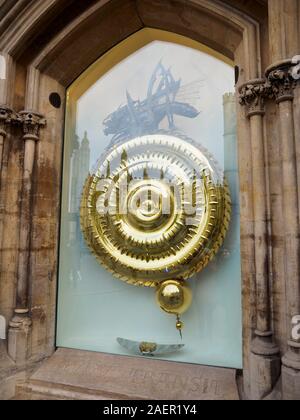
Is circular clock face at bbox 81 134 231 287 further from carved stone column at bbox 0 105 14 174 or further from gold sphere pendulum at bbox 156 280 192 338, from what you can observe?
carved stone column at bbox 0 105 14 174

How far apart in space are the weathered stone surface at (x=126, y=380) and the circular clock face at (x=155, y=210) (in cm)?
65

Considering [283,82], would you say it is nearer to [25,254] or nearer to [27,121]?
[27,121]

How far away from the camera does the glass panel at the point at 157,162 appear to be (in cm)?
247

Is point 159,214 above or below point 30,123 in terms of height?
below

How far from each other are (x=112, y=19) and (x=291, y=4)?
156 centimetres

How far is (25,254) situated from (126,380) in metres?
1.29

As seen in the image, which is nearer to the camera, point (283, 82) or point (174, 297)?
point (283, 82)

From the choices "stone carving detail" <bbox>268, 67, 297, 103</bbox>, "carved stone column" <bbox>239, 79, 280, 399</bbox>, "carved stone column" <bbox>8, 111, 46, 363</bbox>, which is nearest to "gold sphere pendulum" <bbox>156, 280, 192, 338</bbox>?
"carved stone column" <bbox>239, 79, 280, 399</bbox>

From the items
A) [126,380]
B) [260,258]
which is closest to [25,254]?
[126,380]

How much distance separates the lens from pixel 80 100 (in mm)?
3158

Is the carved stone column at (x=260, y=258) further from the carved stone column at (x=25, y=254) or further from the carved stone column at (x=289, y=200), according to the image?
the carved stone column at (x=25, y=254)

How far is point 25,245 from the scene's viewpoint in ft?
8.78

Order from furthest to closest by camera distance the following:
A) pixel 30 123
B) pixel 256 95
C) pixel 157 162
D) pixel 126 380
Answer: pixel 30 123
pixel 157 162
pixel 126 380
pixel 256 95

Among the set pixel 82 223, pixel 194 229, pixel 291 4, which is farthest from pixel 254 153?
pixel 82 223
